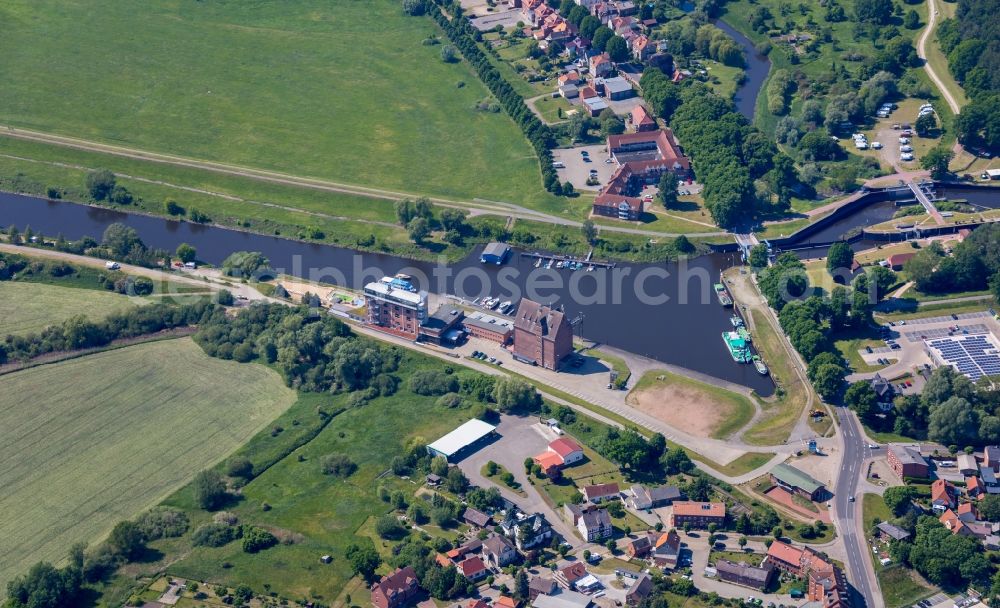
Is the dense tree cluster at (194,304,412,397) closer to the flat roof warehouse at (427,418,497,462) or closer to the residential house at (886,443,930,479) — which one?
the flat roof warehouse at (427,418,497,462)

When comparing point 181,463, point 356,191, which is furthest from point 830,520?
point 356,191

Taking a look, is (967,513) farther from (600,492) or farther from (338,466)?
(338,466)

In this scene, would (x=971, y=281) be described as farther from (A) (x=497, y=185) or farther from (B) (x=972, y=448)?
(A) (x=497, y=185)

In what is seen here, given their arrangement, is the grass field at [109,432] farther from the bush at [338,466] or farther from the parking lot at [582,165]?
the parking lot at [582,165]

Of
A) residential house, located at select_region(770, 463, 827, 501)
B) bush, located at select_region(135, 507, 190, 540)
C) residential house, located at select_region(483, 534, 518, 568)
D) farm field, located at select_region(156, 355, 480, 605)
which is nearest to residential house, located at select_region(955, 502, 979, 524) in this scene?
residential house, located at select_region(770, 463, 827, 501)

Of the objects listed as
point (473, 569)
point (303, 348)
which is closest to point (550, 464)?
point (473, 569)
